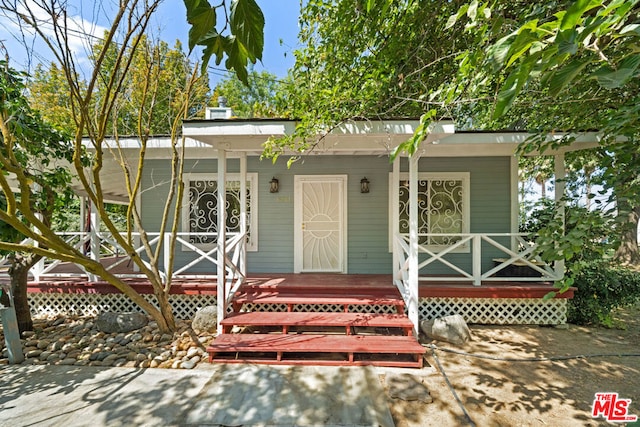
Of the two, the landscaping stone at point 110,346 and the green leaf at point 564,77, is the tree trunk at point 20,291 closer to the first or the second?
the landscaping stone at point 110,346

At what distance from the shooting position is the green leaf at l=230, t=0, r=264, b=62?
0.89m

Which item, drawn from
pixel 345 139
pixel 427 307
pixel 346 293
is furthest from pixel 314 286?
pixel 345 139

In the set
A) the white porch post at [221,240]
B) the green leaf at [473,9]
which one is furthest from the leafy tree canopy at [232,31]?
the white porch post at [221,240]

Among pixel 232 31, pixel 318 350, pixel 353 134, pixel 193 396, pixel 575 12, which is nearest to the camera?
pixel 575 12

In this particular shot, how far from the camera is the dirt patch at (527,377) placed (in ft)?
8.21

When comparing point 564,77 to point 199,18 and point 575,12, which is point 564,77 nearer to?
point 575,12

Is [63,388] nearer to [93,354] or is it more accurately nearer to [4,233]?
[93,354]

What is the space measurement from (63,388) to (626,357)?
636cm

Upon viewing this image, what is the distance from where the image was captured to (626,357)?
3.50 metres

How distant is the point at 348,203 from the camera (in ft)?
18.4

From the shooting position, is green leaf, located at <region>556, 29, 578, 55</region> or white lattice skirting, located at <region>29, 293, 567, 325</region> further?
white lattice skirting, located at <region>29, 293, 567, 325</region>

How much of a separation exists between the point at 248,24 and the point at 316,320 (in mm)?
3385

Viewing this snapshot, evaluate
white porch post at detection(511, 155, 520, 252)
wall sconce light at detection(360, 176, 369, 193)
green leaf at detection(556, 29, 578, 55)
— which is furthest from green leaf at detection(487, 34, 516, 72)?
white porch post at detection(511, 155, 520, 252)

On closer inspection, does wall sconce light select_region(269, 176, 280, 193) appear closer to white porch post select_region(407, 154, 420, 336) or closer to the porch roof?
the porch roof
